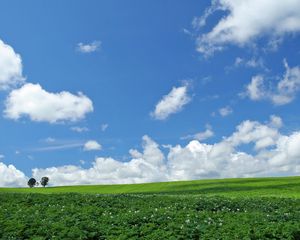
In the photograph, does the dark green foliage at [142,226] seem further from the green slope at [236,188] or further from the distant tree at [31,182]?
the distant tree at [31,182]

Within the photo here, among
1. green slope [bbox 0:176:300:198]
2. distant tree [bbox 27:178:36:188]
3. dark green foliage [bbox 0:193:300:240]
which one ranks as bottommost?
dark green foliage [bbox 0:193:300:240]

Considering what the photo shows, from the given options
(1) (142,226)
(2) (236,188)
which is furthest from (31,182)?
(1) (142,226)

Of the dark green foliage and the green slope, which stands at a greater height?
the green slope

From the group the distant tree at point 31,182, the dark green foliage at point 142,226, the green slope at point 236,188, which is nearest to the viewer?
the dark green foliage at point 142,226

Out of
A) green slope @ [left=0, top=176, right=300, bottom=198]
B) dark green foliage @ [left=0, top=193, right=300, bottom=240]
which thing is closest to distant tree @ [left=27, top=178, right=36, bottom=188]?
green slope @ [left=0, top=176, right=300, bottom=198]

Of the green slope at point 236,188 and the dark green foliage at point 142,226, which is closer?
the dark green foliage at point 142,226

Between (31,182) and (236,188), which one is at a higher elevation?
(31,182)

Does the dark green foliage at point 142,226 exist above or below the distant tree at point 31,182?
below

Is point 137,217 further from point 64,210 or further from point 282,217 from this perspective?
point 282,217

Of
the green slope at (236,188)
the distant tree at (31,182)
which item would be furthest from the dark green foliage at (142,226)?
the distant tree at (31,182)

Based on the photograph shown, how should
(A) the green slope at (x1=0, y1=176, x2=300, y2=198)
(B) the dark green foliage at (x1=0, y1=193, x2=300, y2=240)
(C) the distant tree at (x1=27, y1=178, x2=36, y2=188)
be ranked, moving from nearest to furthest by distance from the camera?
(B) the dark green foliage at (x1=0, y1=193, x2=300, y2=240), (A) the green slope at (x1=0, y1=176, x2=300, y2=198), (C) the distant tree at (x1=27, y1=178, x2=36, y2=188)

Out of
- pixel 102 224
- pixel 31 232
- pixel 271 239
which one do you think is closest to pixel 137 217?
pixel 102 224

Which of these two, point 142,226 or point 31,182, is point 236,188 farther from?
point 31,182

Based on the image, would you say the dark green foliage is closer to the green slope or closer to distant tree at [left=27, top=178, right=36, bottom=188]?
the green slope
